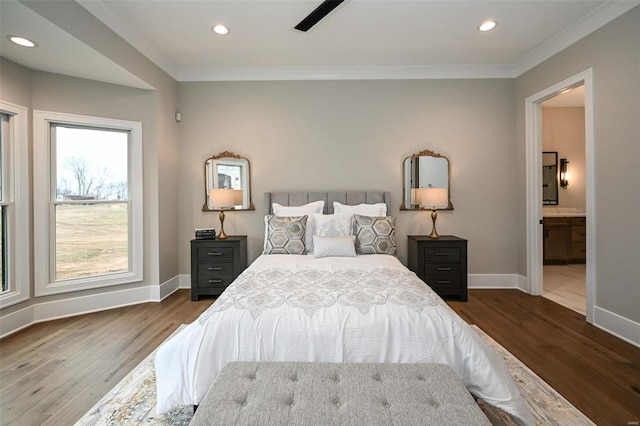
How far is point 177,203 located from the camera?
4207mm

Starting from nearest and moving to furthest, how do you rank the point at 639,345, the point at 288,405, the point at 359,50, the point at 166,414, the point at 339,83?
1. the point at 288,405
2. the point at 166,414
3. the point at 639,345
4. the point at 359,50
5. the point at 339,83

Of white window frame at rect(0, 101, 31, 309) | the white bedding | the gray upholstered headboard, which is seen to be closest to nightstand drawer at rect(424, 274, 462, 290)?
the gray upholstered headboard

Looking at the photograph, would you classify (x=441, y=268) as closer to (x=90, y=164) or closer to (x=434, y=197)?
(x=434, y=197)

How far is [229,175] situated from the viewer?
420 cm

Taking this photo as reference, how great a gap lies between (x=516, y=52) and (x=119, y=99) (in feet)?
15.4

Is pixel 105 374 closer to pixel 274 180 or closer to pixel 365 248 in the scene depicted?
pixel 365 248

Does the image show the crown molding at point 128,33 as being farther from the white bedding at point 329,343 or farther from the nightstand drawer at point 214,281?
the white bedding at point 329,343

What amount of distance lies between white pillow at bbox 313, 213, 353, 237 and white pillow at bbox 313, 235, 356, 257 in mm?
174

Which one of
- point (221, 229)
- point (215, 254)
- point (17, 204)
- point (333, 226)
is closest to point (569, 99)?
point (333, 226)

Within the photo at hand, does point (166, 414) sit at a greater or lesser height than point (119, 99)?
lesser

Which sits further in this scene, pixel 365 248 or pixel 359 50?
pixel 359 50

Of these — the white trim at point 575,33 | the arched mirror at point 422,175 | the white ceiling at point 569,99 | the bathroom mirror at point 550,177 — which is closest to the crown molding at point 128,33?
the arched mirror at point 422,175

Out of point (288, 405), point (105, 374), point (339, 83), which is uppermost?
point (339, 83)

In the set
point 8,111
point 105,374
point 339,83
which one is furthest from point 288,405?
point 339,83
